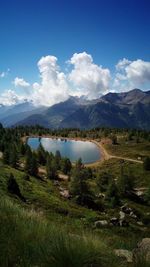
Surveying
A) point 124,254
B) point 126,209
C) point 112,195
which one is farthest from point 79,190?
point 124,254

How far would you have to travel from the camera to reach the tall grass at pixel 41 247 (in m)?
5.05

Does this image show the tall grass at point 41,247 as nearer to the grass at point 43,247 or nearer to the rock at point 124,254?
the grass at point 43,247

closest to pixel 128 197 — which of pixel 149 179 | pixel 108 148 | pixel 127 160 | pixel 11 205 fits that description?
pixel 149 179

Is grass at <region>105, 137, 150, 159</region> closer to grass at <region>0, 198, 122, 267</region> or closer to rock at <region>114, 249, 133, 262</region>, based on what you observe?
rock at <region>114, 249, 133, 262</region>

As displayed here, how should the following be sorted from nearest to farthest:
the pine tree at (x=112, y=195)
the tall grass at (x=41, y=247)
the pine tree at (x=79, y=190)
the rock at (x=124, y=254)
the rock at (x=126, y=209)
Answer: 1. the tall grass at (x=41, y=247)
2. the rock at (x=124, y=254)
3. the rock at (x=126, y=209)
4. the pine tree at (x=79, y=190)
5. the pine tree at (x=112, y=195)

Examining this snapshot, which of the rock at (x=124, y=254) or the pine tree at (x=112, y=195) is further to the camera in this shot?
the pine tree at (x=112, y=195)

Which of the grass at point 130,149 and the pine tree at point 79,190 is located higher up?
the grass at point 130,149

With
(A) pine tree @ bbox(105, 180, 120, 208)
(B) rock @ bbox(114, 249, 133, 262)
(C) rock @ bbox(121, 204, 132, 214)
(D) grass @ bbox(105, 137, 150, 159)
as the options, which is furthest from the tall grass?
(D) grass @ bbox(105, 137, 150, 159)

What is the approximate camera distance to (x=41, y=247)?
17.2 feet

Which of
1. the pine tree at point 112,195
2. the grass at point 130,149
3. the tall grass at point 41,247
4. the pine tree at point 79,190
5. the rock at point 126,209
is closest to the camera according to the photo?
the tall grass at point 41,247

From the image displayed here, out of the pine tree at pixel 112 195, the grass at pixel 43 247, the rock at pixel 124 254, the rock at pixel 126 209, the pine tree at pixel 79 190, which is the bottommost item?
the rock at pixel 126 209

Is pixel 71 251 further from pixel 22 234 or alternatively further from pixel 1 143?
pixel 1 143

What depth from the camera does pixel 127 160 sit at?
145000mm

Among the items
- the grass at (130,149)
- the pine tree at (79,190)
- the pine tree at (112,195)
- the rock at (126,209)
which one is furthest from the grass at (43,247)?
the grass at (130,149)
